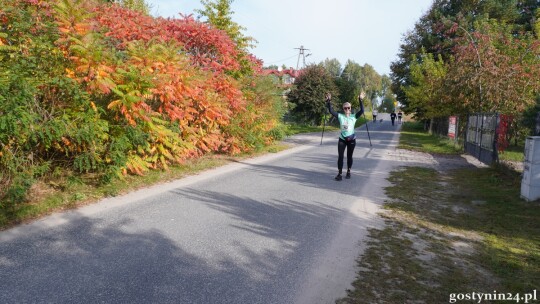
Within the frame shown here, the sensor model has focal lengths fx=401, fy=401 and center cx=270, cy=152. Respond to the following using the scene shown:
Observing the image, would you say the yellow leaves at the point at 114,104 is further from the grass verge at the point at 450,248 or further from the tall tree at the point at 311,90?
the tall tree at the point at 311,90

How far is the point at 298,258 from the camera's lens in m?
4.30

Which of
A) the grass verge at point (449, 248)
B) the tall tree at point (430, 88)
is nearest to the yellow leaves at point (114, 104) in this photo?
the grass verge at point (449, 248)

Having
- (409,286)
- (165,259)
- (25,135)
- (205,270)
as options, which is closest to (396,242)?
(409,286)

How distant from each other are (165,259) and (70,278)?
881 millimetres

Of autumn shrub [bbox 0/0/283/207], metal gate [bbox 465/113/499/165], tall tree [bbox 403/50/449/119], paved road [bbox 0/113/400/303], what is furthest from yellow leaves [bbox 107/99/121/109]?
tall tree [bbox 403/50/449/119]

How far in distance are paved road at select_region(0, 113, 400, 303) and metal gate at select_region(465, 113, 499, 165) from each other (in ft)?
19.2

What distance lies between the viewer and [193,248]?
14.5 feet

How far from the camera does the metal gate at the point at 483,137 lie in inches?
449

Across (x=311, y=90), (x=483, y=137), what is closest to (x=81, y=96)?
(x=483, y=137)

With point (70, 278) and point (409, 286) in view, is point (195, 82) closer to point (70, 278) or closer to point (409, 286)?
point (70, 278)

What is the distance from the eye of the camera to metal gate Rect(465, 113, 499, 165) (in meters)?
11.4

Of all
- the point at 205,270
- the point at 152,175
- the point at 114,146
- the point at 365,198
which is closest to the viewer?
the point at 205,270

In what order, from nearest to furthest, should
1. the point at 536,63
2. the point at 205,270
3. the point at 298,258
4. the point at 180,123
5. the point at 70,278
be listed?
1. the point at 70,278
2. the point at 205,270
3. the point at 298,258
4. the point at 180,123
5. the point at 536,63

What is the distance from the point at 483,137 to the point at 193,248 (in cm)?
1145
